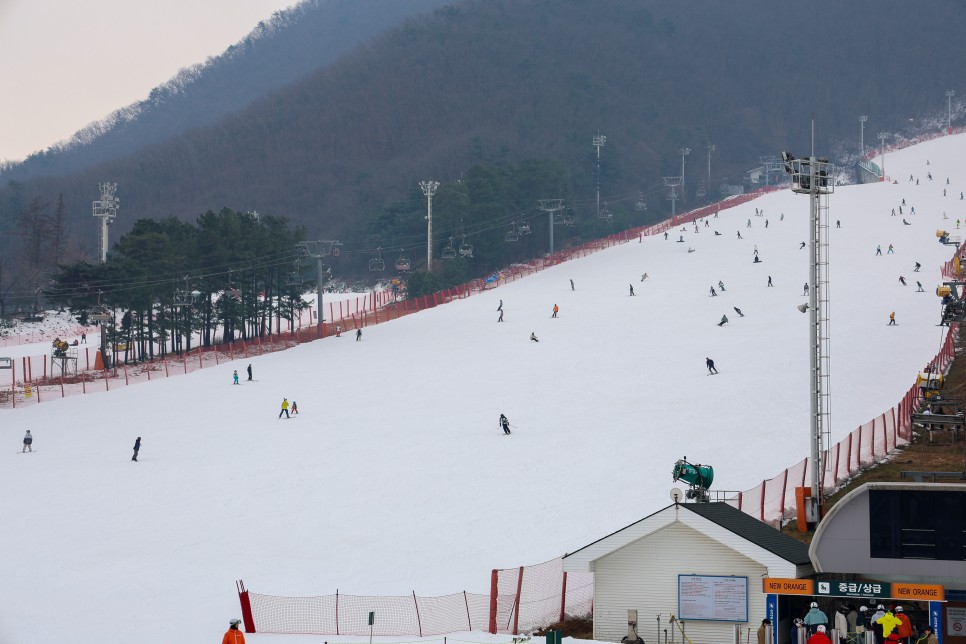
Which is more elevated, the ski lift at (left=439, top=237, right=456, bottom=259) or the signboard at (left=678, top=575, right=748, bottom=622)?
the ski lift at (left=439, top=237, right=456, bottom=259)

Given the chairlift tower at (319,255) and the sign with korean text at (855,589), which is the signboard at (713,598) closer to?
the sign with korean text at (855,589)

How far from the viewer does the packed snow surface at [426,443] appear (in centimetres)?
2875

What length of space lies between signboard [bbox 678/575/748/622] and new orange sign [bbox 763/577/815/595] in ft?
3.11

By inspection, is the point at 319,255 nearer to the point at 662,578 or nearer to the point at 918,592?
the point at 662,578

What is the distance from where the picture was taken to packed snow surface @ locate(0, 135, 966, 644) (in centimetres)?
2875

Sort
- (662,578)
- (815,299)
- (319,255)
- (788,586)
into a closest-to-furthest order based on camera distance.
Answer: (788,586)
(662,578)
(815,299)
(319,255)

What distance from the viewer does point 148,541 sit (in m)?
31.9

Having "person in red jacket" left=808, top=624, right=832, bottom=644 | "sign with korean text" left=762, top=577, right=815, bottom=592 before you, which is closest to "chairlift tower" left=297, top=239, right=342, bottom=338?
"sign with korean text" left=762, top=577, right=815, bottom=592

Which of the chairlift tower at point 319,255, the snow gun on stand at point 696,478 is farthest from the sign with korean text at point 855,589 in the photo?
the chairlift tower at point 319,255

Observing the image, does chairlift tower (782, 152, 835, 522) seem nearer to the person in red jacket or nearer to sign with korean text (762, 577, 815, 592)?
sign with korean text (762, 577, 815, 592)

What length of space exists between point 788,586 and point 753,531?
1.87m

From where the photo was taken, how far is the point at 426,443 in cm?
4122

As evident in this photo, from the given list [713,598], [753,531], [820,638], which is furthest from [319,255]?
[820,638]

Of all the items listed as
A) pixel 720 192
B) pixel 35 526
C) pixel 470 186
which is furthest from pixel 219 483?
pixel 720 192
